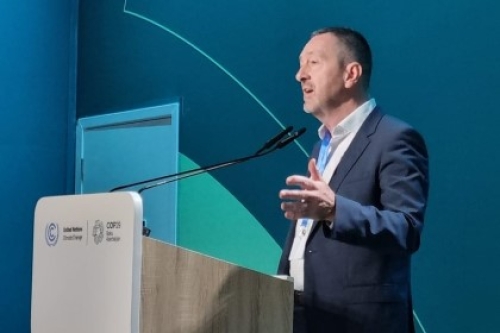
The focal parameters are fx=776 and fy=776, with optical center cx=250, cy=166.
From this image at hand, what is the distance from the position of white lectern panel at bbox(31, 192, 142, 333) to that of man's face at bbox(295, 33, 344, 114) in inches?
33.3

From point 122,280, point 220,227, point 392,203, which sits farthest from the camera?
point 220,227

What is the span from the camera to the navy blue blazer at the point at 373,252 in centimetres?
173

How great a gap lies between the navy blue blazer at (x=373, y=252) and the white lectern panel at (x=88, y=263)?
1.57ft

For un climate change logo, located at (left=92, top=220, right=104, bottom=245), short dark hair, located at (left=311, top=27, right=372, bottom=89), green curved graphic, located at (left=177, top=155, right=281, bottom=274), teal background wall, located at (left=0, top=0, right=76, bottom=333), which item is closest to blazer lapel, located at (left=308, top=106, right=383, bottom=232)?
short dark hair, located at (left=311, top=27, right=372, bottom=89)

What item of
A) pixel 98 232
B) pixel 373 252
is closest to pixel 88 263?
pixel 98 232

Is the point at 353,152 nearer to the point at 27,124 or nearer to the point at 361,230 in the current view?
the point at 361,230

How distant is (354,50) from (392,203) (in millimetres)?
566

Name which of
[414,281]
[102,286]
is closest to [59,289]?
[102,286]

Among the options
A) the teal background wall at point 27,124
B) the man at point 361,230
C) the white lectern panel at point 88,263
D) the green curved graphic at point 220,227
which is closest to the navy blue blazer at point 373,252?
the man at point 361,230

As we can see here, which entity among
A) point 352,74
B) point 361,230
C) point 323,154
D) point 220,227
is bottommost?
point 361,230

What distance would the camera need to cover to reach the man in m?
1.58

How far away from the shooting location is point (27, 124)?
12.6ft

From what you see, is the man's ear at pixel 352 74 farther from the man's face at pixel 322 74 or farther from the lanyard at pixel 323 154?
the lanyard at pixel 323 154

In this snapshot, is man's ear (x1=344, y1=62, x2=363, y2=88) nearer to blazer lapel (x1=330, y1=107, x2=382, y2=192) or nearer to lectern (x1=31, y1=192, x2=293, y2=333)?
blazer lapel (x1=330, y1=107, x2=382, y2=192)
